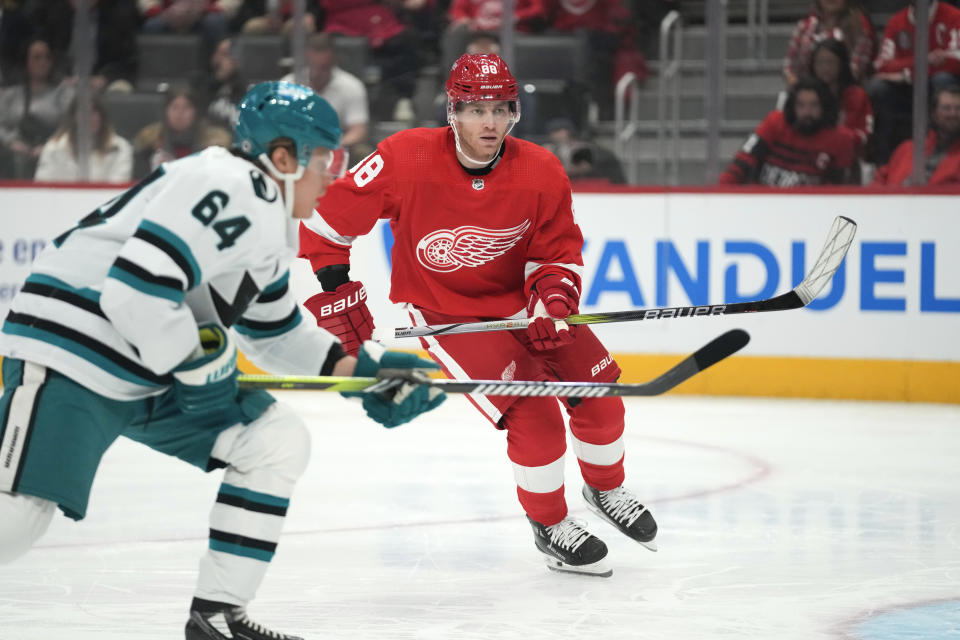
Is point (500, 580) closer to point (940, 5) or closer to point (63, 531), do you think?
point (63, 531)

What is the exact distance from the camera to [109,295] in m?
2.03

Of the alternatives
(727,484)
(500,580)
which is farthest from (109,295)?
(727,484)

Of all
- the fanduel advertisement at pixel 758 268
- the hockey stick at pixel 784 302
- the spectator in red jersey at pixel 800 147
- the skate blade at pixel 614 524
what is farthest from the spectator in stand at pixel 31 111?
the skate blade at pixel 614 524

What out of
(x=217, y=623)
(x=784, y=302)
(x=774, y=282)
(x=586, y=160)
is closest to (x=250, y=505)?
(x=217, y=623)

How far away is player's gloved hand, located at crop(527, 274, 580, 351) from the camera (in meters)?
3.19

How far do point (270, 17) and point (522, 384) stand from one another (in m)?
4.31

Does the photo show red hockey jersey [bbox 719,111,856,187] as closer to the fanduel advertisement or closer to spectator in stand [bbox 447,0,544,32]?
the fanduel advertisement

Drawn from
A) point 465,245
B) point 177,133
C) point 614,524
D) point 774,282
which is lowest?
point 774,282

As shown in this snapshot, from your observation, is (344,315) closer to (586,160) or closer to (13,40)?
(586,160)

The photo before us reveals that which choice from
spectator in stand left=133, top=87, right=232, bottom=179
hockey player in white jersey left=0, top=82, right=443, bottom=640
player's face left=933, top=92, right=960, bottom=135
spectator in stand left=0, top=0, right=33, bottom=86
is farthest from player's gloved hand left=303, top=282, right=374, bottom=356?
spectator in stand left=0, top=0, right=33, bottom=86

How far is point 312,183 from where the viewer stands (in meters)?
2.25

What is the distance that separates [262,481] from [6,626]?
2.43 feet

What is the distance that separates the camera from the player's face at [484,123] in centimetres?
322

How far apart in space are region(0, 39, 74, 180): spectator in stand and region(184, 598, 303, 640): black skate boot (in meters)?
4.73
